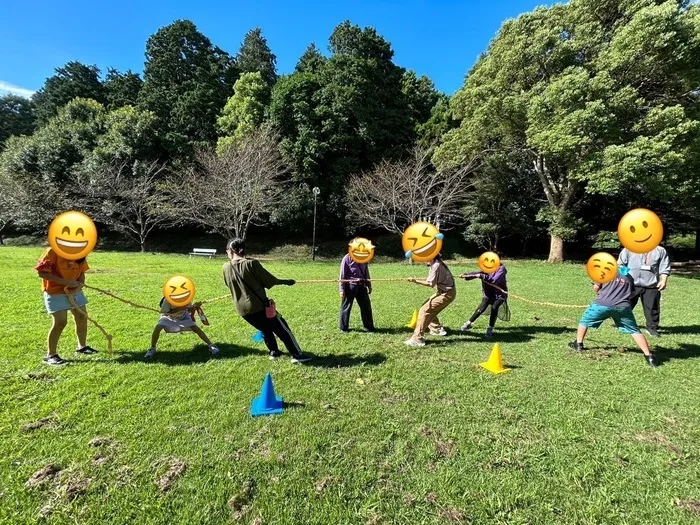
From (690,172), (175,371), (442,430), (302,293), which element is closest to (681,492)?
(442,430)

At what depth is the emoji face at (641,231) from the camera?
4.93 m

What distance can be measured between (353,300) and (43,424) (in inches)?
180

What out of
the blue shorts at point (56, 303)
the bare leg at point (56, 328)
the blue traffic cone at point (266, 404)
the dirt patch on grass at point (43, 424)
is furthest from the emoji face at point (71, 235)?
the blue traffic cone at point (266, 404)

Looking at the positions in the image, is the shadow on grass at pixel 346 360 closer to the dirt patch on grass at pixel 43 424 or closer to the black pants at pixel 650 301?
the dirt patch on grass at pixel 43 424

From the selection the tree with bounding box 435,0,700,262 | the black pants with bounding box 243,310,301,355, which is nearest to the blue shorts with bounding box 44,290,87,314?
the black pants with bounding box 243,310,301,355

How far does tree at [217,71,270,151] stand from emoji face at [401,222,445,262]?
81.5 ft

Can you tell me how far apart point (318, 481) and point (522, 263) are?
20.1 meters

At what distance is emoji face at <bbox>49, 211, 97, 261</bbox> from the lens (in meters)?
4.26

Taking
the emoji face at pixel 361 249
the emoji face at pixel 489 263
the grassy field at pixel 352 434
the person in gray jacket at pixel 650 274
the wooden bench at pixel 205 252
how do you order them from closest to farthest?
the grassy field at pixel 352 434 → the emoji face at pixel 361 249 → the person in gray jacket at pixel 650 274 → the emoji face at pixel 489 263 → the wooden bench at pixel 205 252

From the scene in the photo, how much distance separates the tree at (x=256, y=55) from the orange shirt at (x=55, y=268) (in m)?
41.6

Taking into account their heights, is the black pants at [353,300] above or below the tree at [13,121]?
below

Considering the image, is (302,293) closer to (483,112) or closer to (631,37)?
(483,112)

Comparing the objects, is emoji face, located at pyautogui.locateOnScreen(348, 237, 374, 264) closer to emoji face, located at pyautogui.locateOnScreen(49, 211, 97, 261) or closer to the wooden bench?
emoji face, located at pyautogui.locateOnScreen(49, 211, 97, 261)

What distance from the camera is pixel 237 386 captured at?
440cm
